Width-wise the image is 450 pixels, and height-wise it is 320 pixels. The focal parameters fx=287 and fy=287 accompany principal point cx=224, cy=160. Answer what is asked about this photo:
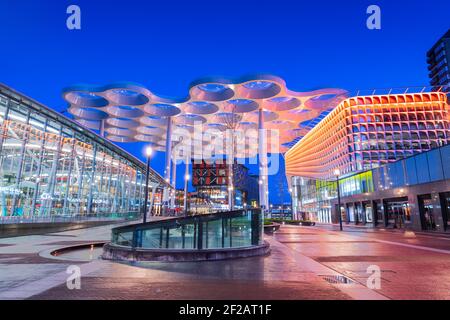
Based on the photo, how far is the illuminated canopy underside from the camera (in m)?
59.4

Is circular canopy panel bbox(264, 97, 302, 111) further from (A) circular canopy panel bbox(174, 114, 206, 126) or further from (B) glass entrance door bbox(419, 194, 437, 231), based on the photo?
(B) glass entrance door bbox(419, 194, 437, 231)

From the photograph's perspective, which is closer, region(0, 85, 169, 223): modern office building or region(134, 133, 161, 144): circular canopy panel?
region(0, 85, 169, 223): modern office building

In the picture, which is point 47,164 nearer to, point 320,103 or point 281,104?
point 281,104

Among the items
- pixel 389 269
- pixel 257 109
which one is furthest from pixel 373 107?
pixel 389 269

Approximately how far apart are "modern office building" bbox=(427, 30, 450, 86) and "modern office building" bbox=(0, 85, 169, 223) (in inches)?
4979

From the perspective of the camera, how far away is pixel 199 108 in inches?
2753

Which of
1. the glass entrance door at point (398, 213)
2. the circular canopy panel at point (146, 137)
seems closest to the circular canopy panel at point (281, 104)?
the glass entrance door at point (398, 213)

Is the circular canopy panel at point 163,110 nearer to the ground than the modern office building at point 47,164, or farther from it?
farther from it

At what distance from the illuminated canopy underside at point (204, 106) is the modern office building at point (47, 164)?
22281mm

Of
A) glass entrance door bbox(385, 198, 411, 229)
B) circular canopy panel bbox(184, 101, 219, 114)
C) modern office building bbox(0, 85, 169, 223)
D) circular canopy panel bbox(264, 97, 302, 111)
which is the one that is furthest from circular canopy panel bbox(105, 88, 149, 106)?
glass entrance door bbox(385, 198, 411, 229)

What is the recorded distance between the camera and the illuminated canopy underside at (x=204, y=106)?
2339 inches

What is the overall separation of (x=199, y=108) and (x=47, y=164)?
45.0m

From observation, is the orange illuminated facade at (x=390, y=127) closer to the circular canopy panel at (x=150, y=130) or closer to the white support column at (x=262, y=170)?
the white support column at (x=262, y=170)

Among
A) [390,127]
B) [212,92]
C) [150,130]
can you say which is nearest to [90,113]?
[150,130]
